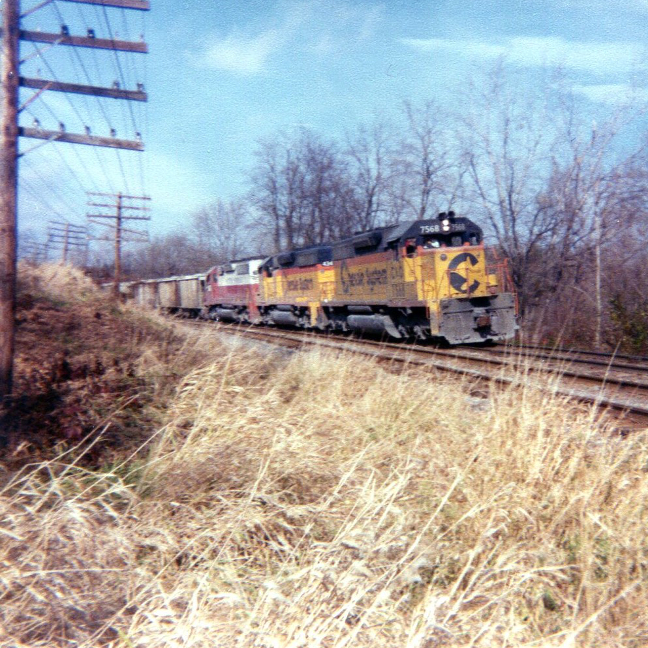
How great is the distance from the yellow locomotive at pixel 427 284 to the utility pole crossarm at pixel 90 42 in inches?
279

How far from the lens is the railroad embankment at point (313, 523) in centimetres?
284

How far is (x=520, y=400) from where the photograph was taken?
225 inches

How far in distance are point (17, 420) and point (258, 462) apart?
8.08 ft

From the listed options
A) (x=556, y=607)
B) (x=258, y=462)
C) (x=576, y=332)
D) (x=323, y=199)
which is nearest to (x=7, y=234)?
(x=258, y=462)

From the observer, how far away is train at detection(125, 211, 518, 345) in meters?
13.1

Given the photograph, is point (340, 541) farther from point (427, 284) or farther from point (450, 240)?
point (450, 240)

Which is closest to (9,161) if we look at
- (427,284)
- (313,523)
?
(313,523)


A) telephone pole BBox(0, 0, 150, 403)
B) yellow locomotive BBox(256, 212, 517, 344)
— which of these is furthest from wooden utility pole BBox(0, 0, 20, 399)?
yellow locomotive BBox(256, 212, 517, 344)

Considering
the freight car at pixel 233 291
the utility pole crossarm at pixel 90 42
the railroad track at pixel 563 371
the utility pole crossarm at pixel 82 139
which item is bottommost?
the railroad track at pixel 563 371

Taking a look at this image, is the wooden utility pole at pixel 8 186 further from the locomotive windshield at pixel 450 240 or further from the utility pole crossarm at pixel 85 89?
the locomotive windshield at pixel 450 240

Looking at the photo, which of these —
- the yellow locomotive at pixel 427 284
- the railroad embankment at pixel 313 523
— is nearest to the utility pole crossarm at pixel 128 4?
the railroad embankment at pixel 313 523

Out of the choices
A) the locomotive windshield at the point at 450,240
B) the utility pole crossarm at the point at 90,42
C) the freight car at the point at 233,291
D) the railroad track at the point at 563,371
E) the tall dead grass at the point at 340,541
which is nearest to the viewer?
the tall dead grass at the point at 340,541

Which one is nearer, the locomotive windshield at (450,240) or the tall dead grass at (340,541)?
the tall dead grass at (340,541)

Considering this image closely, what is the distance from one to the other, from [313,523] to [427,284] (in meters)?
9.89
